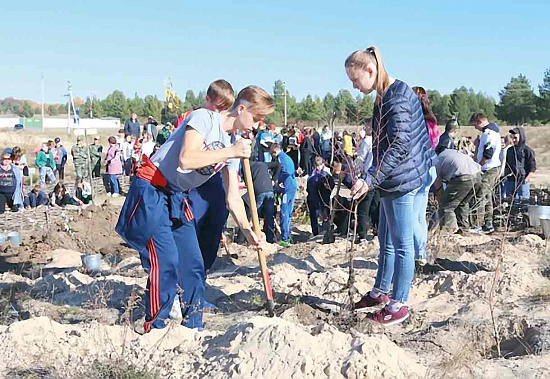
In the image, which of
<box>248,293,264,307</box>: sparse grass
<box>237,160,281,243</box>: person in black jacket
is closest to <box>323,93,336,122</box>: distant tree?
<box>237,160,281,243</box>: person in black jacket

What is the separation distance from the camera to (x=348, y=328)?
4.68 m

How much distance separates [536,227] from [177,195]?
22.1 ft

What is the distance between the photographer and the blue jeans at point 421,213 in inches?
228

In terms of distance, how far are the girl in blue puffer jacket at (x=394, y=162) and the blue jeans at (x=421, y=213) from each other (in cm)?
81

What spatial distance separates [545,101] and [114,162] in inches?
1635

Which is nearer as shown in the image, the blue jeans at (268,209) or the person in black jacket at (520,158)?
the blue jeans at (268,209)

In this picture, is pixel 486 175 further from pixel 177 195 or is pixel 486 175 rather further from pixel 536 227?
pixel 177 195

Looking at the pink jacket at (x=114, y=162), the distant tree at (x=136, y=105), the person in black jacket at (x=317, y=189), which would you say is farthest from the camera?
the distant tree at (x=136, y=105)

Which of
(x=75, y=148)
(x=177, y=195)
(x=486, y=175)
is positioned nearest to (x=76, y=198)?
(x=75, y=148)

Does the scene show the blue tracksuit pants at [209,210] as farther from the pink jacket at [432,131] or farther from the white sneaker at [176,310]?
the pink jacket at [432,131]

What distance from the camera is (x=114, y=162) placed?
17.4m

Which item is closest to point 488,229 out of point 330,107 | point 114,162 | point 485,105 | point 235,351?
point 330,107

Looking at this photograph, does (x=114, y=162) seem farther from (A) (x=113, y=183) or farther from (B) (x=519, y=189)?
(B) (x=519, y=189)

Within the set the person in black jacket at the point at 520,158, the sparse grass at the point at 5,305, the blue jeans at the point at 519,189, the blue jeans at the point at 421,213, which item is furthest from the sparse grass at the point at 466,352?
the blue jeans at the point at 519,189
